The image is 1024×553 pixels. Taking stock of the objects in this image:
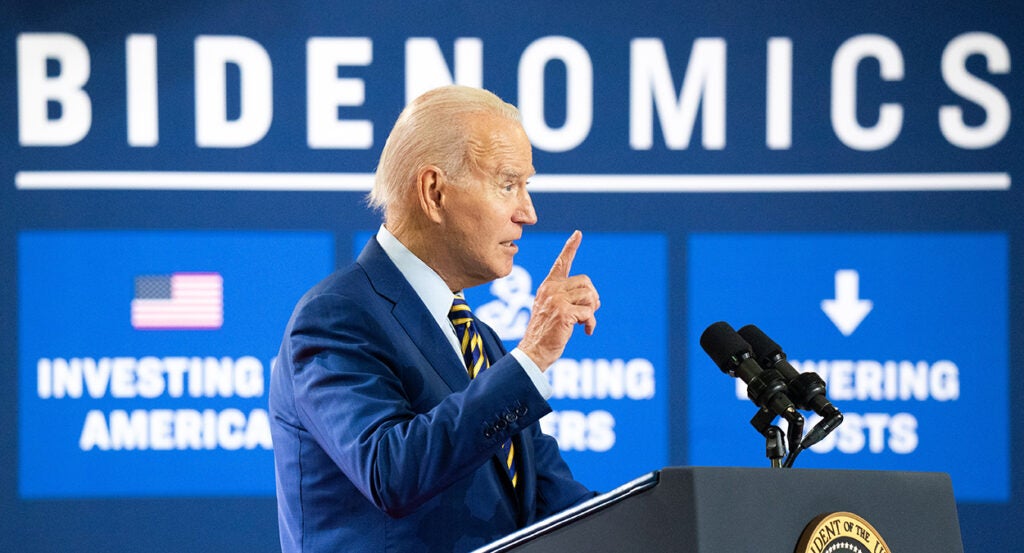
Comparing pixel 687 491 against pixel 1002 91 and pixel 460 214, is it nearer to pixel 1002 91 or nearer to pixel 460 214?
pixel 460 214

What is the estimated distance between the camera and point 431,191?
Result: 1696mm

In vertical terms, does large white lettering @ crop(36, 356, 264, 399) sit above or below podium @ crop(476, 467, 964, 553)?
below

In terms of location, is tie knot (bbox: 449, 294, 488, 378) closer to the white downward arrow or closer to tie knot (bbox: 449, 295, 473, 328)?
tie knot (bbox: 449, 295, 473, 328)

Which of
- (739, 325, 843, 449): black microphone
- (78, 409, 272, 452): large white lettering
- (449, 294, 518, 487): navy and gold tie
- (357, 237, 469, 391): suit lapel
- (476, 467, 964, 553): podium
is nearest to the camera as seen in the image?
(476, 467, 964, 553): podium

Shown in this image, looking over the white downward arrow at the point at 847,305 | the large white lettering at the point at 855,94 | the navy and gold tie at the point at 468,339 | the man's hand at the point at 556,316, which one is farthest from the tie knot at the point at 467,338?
the large white lettering at the point at 855,94

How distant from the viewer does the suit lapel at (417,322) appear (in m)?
1.60

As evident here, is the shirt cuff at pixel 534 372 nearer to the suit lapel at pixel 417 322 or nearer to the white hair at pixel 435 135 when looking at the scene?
the suit lapel at pixel 417 322

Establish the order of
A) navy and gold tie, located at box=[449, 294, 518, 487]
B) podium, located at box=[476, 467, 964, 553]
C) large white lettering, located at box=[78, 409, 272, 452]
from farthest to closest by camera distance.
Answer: large white lettering, located at box=[78, 409, 272, 452] < navy and gold tie, located at box=[449, 294, 518, 487] < podium, located at box=[476, 467, 964, 553]

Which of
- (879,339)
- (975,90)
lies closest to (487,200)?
(879,339)

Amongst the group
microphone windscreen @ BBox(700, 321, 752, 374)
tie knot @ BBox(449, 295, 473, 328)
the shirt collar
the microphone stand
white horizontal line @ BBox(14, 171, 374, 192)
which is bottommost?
the microphone stand

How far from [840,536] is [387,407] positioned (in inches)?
22.9

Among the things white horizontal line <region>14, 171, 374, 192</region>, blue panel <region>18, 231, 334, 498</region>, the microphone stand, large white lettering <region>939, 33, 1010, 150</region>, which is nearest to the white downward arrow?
large white lettering <region>939, 33, 1010, 150</region>

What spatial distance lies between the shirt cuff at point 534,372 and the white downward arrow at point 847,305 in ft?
7.78

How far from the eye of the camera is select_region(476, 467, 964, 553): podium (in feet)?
3.47
